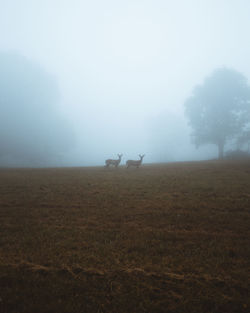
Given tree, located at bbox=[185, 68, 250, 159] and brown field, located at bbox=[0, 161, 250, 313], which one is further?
tree, located at bbox=[185, 68, 250, 159]

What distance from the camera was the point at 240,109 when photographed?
36.3 meters

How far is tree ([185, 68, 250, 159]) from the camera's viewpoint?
3609 centimetres

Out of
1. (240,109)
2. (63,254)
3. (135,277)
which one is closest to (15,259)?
(63,254)

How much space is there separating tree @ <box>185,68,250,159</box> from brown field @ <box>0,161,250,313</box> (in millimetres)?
33821

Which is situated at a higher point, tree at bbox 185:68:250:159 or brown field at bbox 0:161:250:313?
tree at bbox 185:68:250:159

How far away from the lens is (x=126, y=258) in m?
3.75

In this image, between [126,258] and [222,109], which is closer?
[126,258]

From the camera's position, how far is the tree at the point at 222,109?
36094mm

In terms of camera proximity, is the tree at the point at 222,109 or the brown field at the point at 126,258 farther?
the tree at the point at 222,109

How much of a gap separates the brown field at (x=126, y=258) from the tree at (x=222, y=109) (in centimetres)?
3382

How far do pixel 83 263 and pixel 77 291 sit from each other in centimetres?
69

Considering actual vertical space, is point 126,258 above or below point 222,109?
below

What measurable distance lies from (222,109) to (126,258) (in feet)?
131

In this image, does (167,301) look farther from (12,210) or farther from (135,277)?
(12,210)
